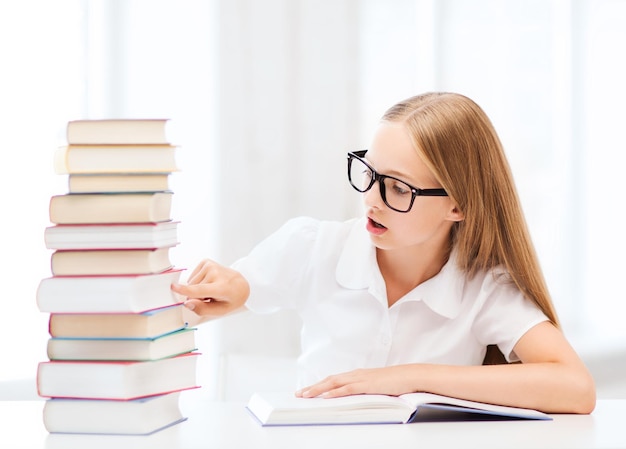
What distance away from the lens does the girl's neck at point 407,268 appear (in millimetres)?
1605

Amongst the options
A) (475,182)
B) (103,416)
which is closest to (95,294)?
(103,416)

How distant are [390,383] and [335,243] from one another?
1.55 ft

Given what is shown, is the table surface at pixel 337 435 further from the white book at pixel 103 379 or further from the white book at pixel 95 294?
the white book at pixel 95 294

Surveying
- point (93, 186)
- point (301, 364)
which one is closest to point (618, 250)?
point (301, 364)

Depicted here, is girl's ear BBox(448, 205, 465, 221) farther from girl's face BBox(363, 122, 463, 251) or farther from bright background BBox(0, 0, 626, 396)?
bright background BBox(0, 0, 626, 396)

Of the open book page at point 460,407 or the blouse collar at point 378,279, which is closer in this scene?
the open book page at point 460,407

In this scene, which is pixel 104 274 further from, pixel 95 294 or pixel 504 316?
pixel 504 316

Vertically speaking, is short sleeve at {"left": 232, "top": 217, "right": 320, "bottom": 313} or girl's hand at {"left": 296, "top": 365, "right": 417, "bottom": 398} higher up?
short sleeve at {"left": 232, "top": 217, "right": 320, "bottom": 313}

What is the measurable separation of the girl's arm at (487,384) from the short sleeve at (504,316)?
162mm

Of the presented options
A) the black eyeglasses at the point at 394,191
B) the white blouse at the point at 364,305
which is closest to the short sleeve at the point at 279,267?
the white blouse at the point at 364,305

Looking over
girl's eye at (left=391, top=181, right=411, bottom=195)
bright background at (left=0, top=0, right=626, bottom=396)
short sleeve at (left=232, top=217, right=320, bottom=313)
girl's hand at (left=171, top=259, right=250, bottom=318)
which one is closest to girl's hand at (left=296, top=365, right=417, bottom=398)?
girl's hand at (left=171, top=259, right=250, bottom=318)

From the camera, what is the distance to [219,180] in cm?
236

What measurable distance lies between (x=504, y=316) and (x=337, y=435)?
0.54 meters

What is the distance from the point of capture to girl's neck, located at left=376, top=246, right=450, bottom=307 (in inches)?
63.2
